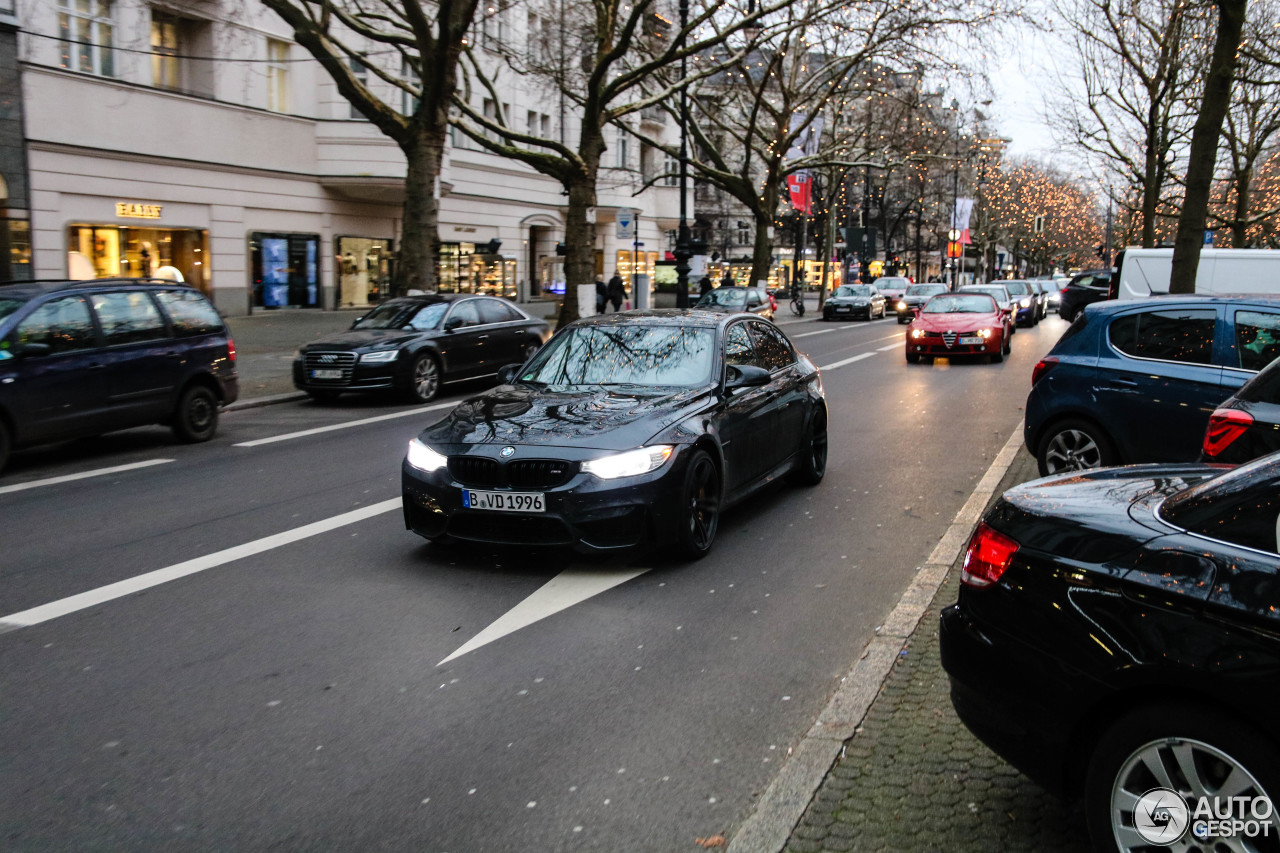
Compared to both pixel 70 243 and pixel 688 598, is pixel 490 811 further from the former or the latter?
pixel 70 243

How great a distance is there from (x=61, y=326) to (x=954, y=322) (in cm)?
1792

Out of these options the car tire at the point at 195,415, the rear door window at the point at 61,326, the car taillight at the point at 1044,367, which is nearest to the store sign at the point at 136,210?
the car tire at the point at 195,415

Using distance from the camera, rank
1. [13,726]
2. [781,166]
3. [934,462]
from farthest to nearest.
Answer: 1. [781,166]
2. [934,462]
3. [13,726]

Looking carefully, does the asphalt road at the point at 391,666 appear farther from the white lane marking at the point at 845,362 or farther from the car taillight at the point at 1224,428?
the white lane marking at the point at 845,362

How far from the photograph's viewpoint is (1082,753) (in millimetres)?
3143

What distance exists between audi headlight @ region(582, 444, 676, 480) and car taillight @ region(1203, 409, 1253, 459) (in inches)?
116

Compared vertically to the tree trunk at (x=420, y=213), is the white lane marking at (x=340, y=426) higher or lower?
lower

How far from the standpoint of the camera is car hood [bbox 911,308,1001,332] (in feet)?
75.9

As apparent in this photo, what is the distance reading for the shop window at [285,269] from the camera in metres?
30.9

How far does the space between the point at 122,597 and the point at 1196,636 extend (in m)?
5.34

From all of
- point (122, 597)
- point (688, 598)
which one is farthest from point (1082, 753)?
point (122, 597)

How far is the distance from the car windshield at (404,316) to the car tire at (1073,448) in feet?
32.0

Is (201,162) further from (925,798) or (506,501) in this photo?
(925,798)

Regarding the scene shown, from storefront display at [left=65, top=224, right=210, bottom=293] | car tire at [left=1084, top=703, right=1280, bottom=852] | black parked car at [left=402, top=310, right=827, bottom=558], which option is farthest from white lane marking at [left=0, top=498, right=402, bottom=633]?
storefront display at [left=65, top=224, right=210, bottom=293]
